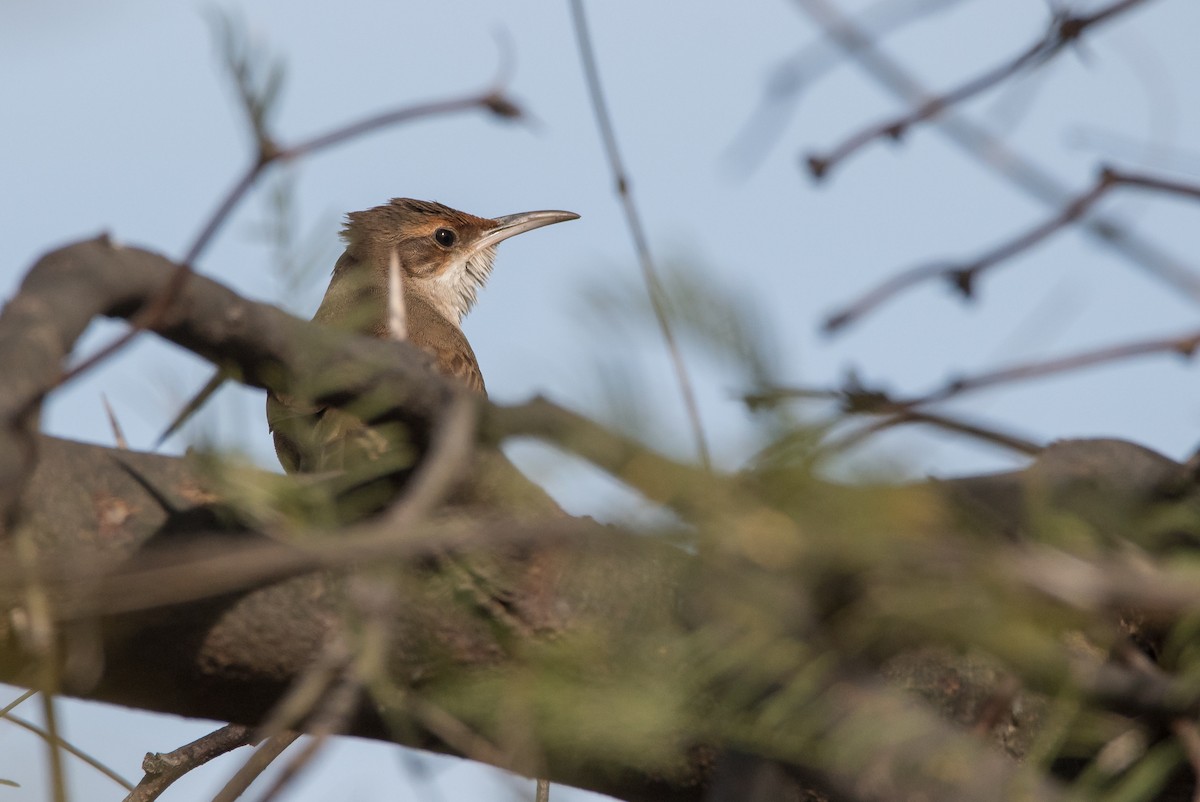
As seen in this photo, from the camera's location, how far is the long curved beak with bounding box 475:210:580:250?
873 centimetres

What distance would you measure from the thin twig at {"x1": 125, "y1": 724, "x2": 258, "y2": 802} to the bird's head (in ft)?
15.2

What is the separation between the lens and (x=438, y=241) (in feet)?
29.5

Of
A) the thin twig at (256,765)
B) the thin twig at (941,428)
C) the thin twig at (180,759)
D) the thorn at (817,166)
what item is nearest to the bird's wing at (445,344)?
the thin twig at (180,759)

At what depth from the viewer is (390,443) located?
225 cm

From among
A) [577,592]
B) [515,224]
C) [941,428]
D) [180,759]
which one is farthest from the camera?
[515,224]

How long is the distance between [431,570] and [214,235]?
2.43ft

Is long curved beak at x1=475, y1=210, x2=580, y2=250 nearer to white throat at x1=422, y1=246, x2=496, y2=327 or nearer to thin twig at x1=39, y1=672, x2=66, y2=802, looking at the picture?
white throat at x1=422, y1=246, x2=496, y2=327

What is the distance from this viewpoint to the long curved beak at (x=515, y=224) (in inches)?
344

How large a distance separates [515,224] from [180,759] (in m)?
5.16

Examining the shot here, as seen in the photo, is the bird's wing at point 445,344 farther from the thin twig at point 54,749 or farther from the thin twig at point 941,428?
the thin twig at point 54,749

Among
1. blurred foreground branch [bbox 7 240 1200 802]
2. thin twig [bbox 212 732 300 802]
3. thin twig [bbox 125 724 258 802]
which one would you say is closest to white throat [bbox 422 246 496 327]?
thin twig [bbox 125 724 258 802]

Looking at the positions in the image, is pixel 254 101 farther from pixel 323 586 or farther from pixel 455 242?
pixel 455 242

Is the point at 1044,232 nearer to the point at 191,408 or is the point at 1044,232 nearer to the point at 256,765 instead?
the point at 191,408

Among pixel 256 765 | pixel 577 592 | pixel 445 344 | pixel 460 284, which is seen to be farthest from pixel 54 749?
pixel 460 284
